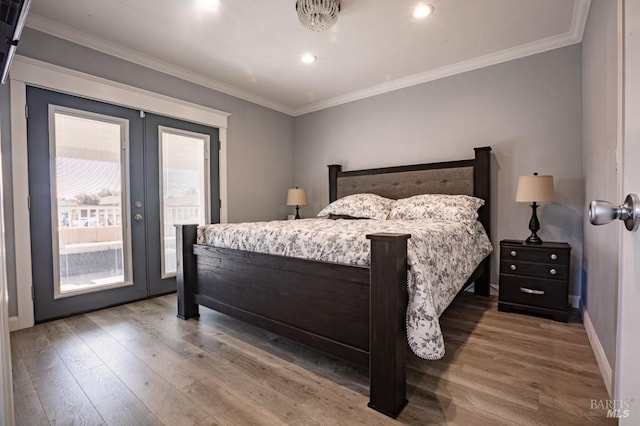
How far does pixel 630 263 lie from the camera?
586 millimetres

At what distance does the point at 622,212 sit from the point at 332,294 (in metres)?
1.31

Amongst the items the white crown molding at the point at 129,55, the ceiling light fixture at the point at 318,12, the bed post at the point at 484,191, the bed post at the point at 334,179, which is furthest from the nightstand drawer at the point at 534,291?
the white crown molding at the point at 129,55

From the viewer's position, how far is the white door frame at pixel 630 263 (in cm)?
56

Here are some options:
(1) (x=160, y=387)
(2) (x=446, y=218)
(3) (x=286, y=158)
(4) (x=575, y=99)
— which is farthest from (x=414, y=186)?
(1) (x=160, y=387)

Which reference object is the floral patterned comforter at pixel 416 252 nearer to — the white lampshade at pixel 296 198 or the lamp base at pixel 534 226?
the lamp base at pixel 534 226

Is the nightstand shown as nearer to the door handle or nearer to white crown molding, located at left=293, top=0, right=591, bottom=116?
white crown molding, located at left=293, top=0, right=591, bottom=116

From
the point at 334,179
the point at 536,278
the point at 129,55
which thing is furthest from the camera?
the point at 334,179

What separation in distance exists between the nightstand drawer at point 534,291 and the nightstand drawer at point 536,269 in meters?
0.04

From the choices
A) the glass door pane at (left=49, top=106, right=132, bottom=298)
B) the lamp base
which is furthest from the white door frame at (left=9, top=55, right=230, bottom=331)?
the lamp base

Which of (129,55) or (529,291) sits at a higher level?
(129,55)

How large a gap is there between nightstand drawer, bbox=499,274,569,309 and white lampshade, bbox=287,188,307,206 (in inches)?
105

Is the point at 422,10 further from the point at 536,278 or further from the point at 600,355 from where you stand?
the point at 600,355

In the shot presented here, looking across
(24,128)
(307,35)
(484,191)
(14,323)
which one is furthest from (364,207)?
(14,323)

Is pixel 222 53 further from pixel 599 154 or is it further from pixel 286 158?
pixel 599 154
